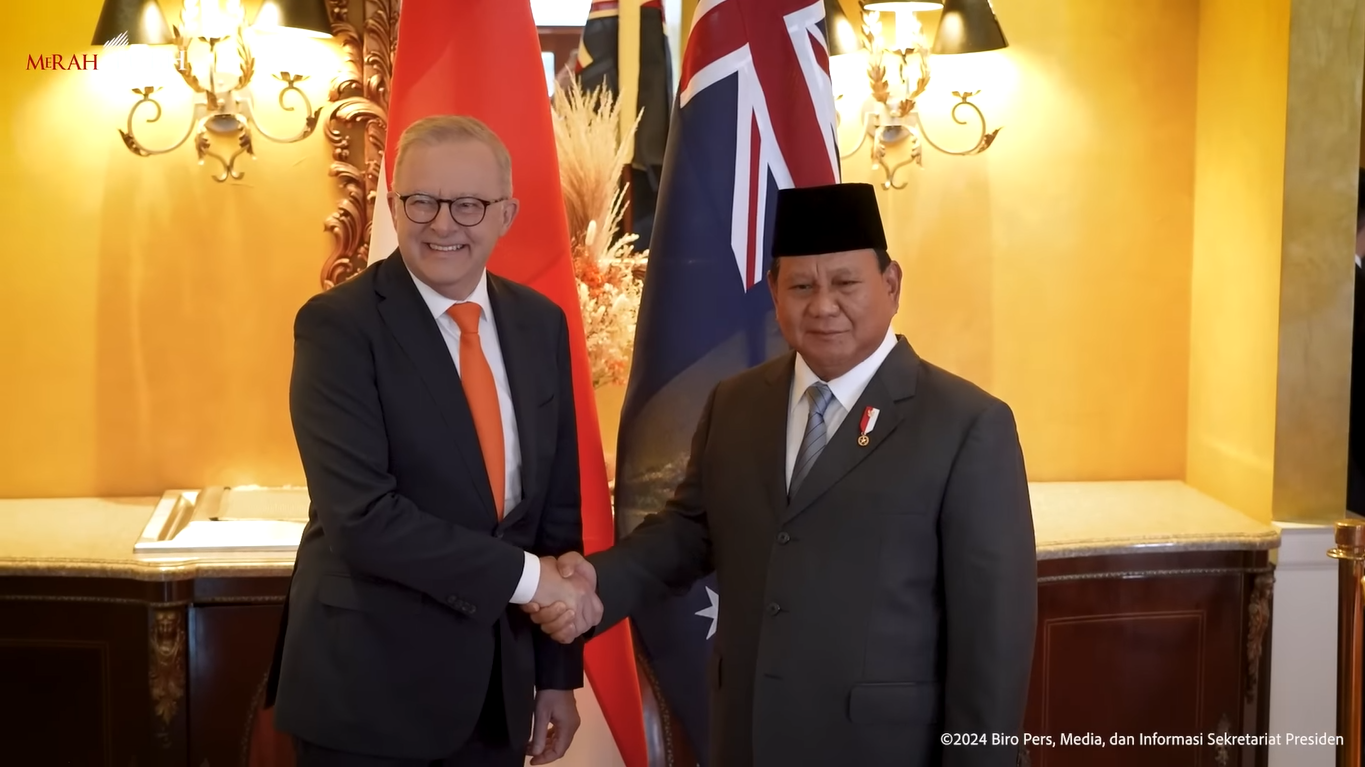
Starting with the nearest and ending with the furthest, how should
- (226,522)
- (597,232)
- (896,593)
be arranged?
1. (896,593)
2. (226,522)
3. (597,232)

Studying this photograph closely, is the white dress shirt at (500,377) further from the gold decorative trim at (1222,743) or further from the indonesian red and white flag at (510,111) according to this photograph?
A: the gold decorative trim at (1222,743)

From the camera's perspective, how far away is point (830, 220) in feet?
5.74

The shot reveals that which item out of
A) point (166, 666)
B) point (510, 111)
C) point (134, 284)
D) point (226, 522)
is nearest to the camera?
point (510, 111)

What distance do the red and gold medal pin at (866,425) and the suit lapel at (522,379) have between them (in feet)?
1.53

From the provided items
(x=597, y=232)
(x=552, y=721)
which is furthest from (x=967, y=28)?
(x=552, y=721)

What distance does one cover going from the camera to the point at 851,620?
170cm

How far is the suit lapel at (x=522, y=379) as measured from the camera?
74.0 inches

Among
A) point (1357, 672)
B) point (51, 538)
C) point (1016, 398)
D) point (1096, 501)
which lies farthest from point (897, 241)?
point (51, 538)

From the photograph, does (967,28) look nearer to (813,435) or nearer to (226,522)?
(813,435)

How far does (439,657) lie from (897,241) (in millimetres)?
1967

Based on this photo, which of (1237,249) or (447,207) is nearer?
(447,207)

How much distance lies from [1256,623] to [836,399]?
1750mm

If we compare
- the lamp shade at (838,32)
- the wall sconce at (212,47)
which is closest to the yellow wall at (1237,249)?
the lamp shade at (838,32)

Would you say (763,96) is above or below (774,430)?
above
